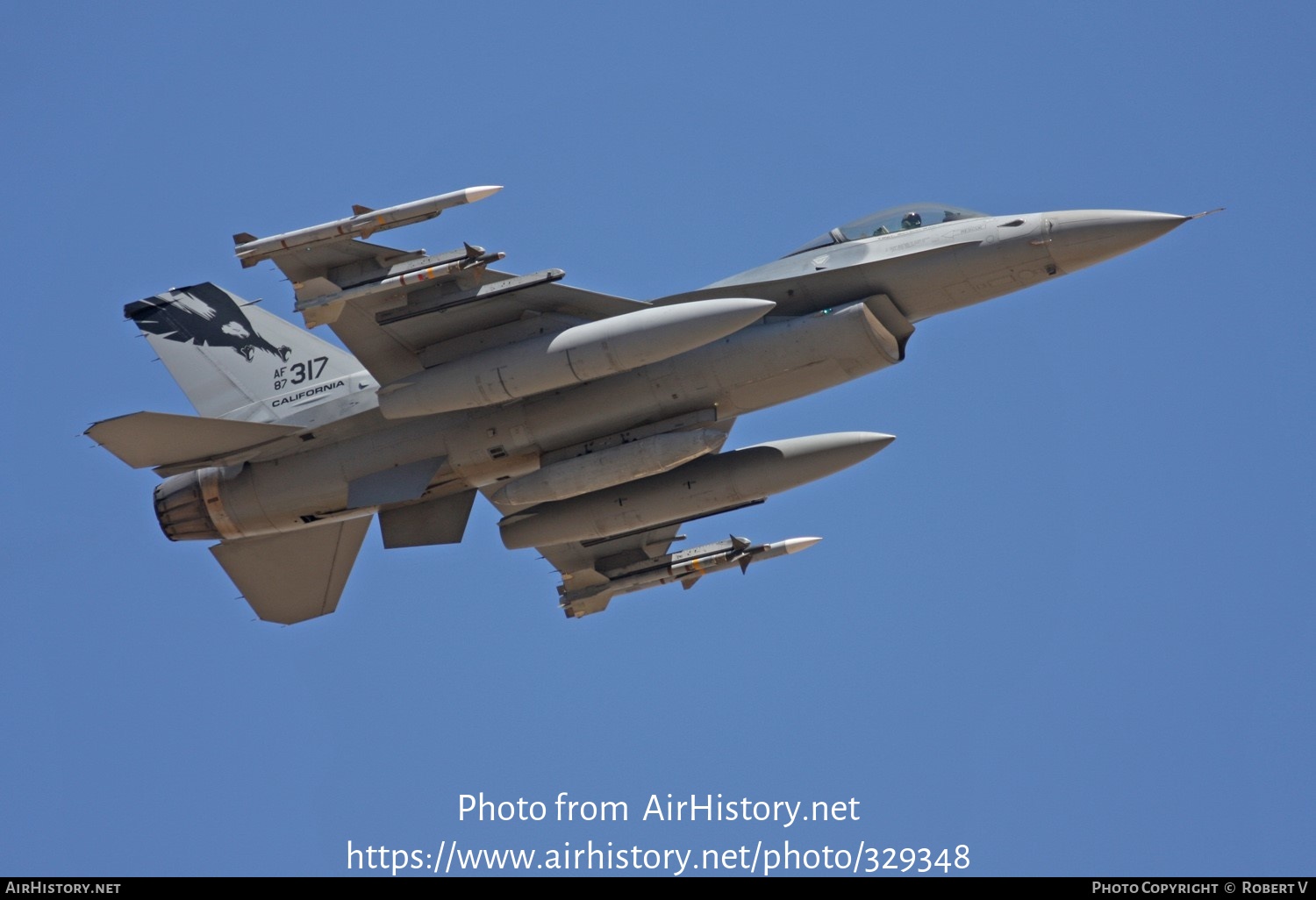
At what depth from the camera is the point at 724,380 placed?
18.9m

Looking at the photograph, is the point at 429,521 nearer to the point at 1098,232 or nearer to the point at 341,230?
the point at 341,230

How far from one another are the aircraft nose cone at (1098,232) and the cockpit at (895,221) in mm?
1009

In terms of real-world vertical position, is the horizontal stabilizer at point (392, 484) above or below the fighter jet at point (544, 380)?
below

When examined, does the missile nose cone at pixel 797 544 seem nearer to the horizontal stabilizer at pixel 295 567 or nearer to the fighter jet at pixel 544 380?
the fighter jet at pixel 544 380

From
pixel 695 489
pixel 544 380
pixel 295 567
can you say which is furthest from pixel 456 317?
pixel 295 567

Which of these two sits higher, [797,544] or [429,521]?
[797,544]

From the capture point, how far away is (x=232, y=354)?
21625 millimetres

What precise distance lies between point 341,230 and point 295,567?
5.92 metres

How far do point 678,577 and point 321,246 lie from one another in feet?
25.9

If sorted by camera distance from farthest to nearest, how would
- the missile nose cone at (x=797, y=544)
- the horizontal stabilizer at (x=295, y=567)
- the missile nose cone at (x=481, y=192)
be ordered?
the missile nose cone at (x=797, y=544), the horizontal stabilizer at (x=295, y=567), the missile nose cone at (x=481, y=192)

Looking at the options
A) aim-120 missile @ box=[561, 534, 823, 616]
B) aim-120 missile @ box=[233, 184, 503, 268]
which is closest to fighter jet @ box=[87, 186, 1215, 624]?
aim-120 missile @ box=[233, 184, 503, 268]

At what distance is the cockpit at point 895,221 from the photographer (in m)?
19.3

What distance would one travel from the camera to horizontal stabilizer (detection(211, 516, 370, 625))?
21422mm

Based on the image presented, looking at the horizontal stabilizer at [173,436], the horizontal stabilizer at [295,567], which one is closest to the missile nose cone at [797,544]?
the horizontal stabilizer at [295,567]
